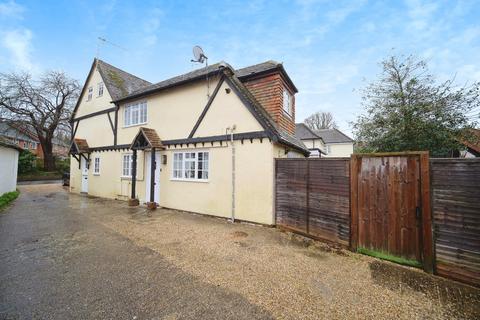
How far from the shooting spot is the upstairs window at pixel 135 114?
10842 millimetres

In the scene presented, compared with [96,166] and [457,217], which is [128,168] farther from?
[457,217]

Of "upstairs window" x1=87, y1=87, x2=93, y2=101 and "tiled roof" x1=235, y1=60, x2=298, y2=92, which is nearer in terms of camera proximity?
"tiled roof" x1=235, y1=60, x2=298, y2=92

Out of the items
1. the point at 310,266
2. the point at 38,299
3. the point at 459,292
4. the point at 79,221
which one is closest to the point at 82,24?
the point at 79,221

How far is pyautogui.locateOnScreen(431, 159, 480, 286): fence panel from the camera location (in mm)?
3365

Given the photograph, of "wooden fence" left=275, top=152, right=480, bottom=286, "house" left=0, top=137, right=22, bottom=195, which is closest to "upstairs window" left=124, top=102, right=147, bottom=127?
"house" left=0, top=137, right=22, bottom=195

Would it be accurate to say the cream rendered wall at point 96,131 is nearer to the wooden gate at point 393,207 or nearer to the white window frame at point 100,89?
the white window frame at point 100,89

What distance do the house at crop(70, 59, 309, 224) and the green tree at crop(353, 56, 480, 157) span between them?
4275mm

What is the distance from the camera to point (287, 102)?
30.9ft

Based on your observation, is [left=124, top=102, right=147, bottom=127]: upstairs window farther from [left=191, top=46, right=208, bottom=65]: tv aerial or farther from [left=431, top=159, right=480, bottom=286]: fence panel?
[left=431, top=159, right=480, bottom=286]: fence panel

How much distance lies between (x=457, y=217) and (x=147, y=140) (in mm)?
10568

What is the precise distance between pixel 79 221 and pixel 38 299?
5.33 meters

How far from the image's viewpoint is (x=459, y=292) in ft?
10.4

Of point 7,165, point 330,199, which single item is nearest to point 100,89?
point 7,165

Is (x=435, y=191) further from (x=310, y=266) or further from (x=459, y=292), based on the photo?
(x=310, y=266)
